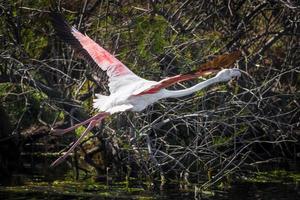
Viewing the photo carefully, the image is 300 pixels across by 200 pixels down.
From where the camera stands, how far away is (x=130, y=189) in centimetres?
1017

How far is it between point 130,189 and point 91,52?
81.6 inches

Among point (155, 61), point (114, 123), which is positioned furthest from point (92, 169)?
point (155, 61)

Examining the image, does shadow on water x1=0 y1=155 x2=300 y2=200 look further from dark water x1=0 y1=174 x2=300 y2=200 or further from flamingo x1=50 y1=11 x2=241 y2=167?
flamingo x1=50 y1=11 x2=241 y2=167

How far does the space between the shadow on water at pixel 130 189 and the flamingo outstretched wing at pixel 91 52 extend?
5.52 ft

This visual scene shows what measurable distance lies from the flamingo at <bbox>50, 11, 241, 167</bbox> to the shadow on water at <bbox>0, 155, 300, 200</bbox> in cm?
119

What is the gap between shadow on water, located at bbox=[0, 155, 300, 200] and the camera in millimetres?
9688

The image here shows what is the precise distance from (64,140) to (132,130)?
3.16 m

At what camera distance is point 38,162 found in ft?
42.3

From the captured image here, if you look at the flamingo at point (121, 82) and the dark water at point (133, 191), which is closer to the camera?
the flamingo at point (121, 82)

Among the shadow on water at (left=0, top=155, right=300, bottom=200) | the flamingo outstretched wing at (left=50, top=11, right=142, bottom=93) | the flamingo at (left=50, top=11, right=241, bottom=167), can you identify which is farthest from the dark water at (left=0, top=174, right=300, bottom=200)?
the flamingo outstretched wing at (left=50, top=11, right=142, bottom=93)

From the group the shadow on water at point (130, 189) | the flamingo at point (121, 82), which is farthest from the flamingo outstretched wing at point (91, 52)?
the shadow on water at point (130, 189)

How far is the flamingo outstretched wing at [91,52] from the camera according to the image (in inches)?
354

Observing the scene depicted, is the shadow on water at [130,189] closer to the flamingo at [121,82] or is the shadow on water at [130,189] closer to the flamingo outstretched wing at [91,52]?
the flamingo at [121,82]

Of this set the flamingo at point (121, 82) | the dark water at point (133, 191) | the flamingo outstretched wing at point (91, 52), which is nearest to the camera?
the flamingo at point (121, 82)
